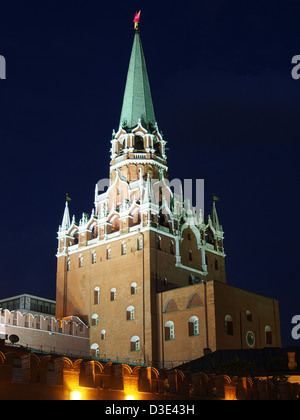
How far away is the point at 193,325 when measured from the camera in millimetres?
60656

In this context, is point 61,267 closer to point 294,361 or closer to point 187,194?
point 187,194

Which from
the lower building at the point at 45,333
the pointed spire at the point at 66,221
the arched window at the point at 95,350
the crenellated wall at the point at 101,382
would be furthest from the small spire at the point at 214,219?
the crenellated wall at the point at 101,382

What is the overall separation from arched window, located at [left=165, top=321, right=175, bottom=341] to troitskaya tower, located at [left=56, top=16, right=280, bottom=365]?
100 mm

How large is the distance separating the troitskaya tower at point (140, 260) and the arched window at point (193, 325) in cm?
11

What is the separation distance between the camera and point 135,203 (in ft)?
223

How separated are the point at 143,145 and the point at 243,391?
47.2 m

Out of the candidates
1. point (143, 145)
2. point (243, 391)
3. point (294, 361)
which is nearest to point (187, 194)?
point (143, 145)

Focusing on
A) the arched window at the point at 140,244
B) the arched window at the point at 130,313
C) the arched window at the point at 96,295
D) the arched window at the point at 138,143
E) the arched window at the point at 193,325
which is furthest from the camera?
the arched window at the point at 138,143

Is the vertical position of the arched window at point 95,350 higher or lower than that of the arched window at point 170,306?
lower

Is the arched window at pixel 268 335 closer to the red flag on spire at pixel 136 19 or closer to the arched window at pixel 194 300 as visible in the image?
the arched window at pixel 194 300

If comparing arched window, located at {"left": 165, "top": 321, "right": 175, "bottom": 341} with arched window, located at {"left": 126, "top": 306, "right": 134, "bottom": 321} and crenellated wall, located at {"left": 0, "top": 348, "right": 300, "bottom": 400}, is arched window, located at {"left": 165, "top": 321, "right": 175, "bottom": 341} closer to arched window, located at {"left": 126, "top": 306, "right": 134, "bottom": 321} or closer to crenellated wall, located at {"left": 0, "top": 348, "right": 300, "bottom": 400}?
arched window, located at {"left": 126, "top": 306, "right": 134, "bottom": 321}

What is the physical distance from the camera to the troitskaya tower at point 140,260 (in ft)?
201

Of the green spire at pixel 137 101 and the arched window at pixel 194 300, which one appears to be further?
the green spire at pixel 137 101
